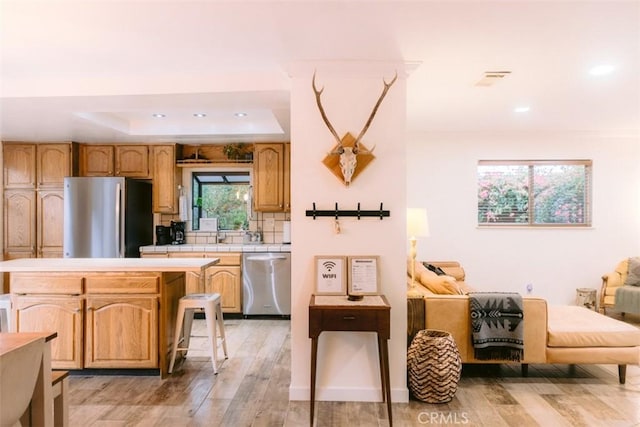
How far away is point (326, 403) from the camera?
9.39 feet

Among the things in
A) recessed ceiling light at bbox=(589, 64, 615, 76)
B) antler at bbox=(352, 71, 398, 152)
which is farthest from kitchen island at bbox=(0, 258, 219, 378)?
recessed ceiling light at bbox=(589, 64, 615, 76)

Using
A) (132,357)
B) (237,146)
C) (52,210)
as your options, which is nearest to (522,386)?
(132,357)

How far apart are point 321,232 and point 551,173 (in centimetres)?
426

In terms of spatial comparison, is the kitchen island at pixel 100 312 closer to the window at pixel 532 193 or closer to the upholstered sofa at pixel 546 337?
the upholstered sofa at pixel 546 337

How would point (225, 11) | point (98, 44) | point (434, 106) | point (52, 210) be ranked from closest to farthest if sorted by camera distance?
1. point (225, 11)
2. point (98, 44)
3. point (434, 106)
4. point (52, 210)

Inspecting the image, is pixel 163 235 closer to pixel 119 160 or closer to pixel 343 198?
pixel 119 160

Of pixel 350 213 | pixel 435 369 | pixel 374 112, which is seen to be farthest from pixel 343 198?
pixel 435 369

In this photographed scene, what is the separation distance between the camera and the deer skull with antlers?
2777mm

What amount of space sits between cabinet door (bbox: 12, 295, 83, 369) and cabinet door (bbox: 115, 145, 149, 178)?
8.28ft

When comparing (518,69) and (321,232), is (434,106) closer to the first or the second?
(518,69)

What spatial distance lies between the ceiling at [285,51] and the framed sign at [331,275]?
1.35 m

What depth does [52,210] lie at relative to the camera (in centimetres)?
535

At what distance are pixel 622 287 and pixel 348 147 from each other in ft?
14.5

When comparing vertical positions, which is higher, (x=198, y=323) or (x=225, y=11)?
(x=225, y=11)
